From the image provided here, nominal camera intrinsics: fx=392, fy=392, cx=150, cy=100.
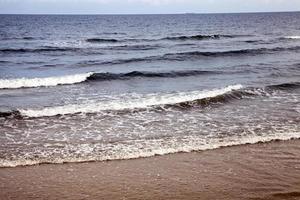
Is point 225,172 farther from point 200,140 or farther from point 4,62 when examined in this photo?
point 4,62

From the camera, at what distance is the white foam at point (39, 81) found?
1916cm

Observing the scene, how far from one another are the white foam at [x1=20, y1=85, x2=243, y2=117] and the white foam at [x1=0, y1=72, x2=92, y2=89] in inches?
208

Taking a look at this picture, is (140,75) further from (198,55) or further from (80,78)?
(198,55)

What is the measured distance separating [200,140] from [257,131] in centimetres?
194

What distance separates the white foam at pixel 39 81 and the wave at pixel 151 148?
34.0ft

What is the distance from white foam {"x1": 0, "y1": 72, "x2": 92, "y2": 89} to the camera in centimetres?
1916

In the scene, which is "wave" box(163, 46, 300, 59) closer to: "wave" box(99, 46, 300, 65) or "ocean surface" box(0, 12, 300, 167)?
"wave" box(99, 46, 300, 65)

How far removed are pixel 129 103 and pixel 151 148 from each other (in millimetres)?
5511

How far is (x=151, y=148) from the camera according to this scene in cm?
971

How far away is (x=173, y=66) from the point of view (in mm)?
26062

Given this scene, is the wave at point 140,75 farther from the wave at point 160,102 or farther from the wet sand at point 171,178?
the wet sand at point 171,178

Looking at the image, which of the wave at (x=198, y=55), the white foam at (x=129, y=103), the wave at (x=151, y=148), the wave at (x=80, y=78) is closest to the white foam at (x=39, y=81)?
Answer: the wave at (x=80, y=78)

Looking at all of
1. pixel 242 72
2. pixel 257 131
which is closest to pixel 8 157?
pixel 257 131

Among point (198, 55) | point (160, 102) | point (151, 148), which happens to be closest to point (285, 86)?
point (160, 102)
